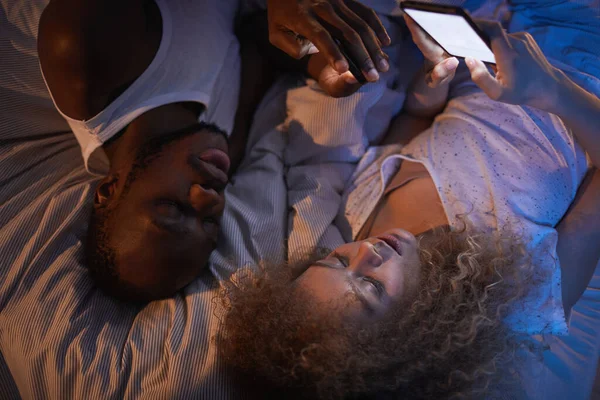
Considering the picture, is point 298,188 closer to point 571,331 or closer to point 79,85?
point 79,85

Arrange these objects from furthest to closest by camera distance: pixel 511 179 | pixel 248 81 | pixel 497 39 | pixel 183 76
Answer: pixel 248 81 < pixel 183 76 < pixel 511 179 < pixel 497 39

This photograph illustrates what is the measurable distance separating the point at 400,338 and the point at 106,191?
698 mm

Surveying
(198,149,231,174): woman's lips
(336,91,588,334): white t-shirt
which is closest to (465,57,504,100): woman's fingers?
(336,91,588,334): white t-shirt

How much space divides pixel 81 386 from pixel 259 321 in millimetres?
388

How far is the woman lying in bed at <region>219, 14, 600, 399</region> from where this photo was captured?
80cm

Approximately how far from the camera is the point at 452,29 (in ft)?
2.73

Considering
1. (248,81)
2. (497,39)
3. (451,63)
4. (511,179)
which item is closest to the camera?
(497,39)

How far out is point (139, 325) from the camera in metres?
0.98

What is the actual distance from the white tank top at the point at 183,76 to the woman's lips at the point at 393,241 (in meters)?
0.57

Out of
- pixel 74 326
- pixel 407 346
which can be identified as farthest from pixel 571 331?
pixel 74 326

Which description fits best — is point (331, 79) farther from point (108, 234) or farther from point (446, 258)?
point (108, 234)

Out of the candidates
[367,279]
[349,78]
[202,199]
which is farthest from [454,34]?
[202,199]

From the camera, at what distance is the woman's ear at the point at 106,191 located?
100 centimetres

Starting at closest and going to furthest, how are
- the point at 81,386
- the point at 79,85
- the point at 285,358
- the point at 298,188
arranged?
the point at 285,358
the point at 81,386
the point at 79,85
the point at 298,188
